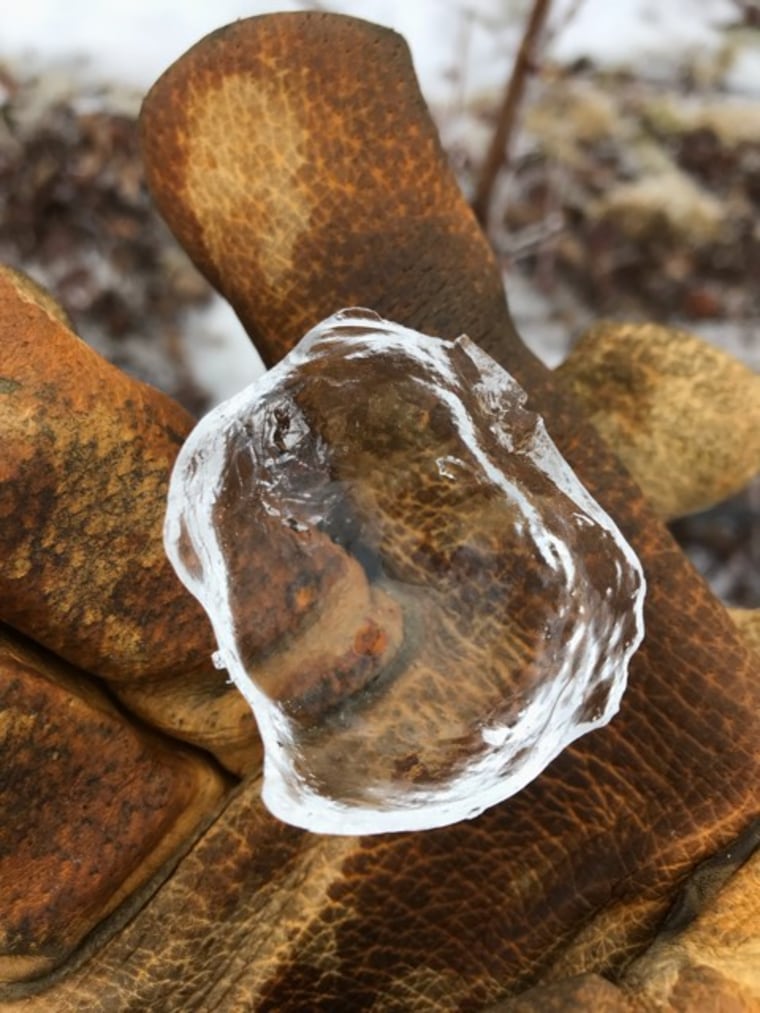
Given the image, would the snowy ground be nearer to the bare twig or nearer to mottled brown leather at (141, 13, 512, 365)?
the bare twig

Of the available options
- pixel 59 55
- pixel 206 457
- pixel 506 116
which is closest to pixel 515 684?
pixel 206 457

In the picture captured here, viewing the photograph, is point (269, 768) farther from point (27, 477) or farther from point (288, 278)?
point (288, 278)

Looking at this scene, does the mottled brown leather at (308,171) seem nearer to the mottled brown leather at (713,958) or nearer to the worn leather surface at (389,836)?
the worn leather surface at (389,836)

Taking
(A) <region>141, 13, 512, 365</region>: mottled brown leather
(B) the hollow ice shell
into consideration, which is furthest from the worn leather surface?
(B) the hollow ice shell

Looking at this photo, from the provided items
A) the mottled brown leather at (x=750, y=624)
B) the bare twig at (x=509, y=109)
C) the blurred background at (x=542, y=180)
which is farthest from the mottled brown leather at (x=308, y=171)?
the blurred background at (x=542, y=180)

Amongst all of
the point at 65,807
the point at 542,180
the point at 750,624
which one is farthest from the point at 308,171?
the point at 542,180

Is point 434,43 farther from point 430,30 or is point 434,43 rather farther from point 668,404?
point 668,404
